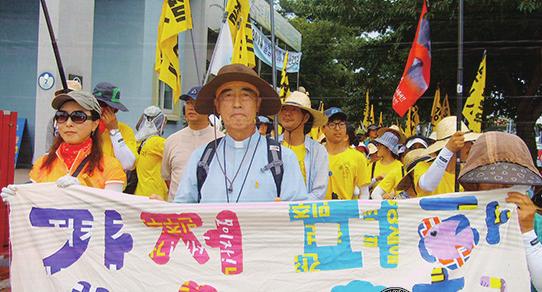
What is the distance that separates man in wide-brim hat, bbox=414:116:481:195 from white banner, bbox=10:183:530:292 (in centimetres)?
51

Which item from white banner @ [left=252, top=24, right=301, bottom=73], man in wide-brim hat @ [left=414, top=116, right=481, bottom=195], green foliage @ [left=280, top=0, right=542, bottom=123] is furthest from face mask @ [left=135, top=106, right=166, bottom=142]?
white banner @ [left=252, top=24, right=301, bottom=73]

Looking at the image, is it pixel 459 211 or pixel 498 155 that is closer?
pixel 498 155

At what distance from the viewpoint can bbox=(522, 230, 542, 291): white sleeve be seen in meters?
2.29

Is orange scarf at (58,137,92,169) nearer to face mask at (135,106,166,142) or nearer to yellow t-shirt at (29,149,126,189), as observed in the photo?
yellow t-shirt at (29,149,126,189)

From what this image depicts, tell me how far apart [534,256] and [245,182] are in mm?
1317

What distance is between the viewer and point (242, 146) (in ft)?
8.80

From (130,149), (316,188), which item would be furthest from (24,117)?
(316,188)

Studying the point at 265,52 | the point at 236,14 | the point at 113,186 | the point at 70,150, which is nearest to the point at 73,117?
the point at 70,150

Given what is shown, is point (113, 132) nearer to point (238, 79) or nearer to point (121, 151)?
point (121, 151)

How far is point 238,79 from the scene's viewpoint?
2.67m

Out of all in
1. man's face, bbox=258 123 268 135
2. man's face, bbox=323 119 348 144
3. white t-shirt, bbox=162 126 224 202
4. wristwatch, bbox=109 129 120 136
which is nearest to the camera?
wristwatch, bbox=109 129 120 136

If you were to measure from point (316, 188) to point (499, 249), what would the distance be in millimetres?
1413

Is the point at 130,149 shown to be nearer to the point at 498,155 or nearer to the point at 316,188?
the point at 316,188

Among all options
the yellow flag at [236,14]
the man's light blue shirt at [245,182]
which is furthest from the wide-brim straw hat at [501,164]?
the yellow flag at [236,14]
